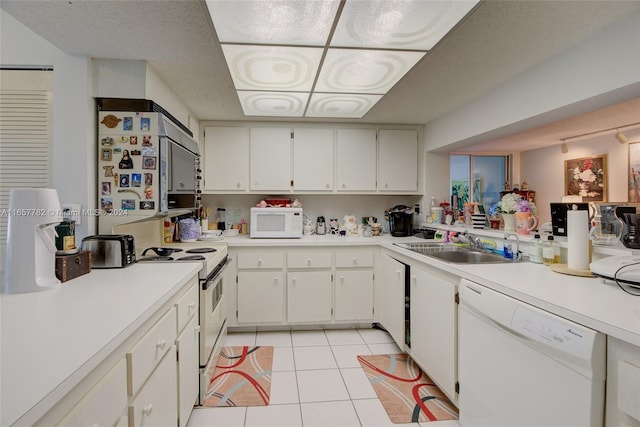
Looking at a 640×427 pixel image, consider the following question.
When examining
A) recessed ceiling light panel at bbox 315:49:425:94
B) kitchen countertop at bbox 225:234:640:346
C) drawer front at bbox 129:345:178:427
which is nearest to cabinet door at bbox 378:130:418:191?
recessed ceiling light panel at bbox 315:49:425:94

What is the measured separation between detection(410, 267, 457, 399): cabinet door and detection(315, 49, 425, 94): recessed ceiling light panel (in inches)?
52.2

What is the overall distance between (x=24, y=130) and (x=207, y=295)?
4.97ft

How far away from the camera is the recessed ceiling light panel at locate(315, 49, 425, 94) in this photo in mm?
1671

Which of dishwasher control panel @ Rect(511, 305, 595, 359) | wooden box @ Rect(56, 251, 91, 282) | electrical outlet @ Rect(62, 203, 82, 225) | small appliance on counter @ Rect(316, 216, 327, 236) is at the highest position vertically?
electrical outlet @ Rect(62, 203, 82, 225)

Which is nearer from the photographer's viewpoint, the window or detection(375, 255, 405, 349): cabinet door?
detection(375, 255, 405, 349): cabinet door

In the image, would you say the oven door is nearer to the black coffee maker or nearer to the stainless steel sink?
the stainless steel sink

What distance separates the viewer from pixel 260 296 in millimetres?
2787

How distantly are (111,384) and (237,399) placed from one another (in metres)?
1.27

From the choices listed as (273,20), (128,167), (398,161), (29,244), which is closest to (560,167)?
(398,161)

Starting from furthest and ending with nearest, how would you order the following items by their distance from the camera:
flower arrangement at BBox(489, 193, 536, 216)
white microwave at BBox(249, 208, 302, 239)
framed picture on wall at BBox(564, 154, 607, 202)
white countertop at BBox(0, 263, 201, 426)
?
framed picture on wall at BBox(564, 154, 607, 202) < white microwave at BBox(249, 208, 302, 239) < flower arrangement at BBox(489, 193, 536, 216) < white countertop at BBox(0, 263, 201, 426)

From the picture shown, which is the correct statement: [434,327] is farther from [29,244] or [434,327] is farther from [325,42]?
[29,244]

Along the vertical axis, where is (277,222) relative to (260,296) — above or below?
above

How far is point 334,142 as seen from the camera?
10.5ft

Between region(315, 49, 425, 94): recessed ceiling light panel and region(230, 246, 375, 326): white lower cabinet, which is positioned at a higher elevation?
region(315, 49, 425, 94): recessed ceiling light panel
